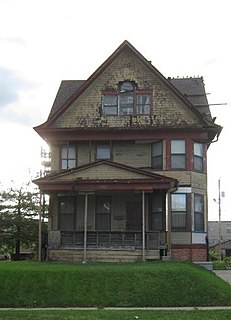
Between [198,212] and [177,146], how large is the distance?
3597 mm

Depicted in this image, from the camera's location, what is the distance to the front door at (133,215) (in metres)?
28.3

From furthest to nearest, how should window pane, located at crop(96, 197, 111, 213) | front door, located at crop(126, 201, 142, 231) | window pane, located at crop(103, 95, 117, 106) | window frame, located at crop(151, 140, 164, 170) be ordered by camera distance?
window pane, located at crop(103, 95, 117, 106) < window frame, located at crop(151, 140, 164, 170) < window pane, located at crop(96, 197, 111, 213) < front door, located at crop(126, 201, 142, 231)

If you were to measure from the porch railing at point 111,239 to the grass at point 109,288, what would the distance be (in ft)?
18.5

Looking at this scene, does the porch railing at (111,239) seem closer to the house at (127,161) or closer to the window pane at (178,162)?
the house at (127,161)

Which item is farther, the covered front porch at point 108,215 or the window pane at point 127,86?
the window pane at point 127,86

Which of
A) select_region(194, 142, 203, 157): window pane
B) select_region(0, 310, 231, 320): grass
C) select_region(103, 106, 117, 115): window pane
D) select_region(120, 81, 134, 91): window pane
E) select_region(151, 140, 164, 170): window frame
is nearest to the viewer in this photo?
select_region(0, 310, 231, 320): grass

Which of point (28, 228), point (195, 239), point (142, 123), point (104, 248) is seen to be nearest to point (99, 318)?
point (104, 248)

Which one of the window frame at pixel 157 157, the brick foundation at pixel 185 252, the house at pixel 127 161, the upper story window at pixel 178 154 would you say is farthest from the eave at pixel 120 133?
the brick foundation at pixel 185 252

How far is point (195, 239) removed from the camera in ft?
92.9

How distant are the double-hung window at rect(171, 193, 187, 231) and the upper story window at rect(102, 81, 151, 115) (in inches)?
197

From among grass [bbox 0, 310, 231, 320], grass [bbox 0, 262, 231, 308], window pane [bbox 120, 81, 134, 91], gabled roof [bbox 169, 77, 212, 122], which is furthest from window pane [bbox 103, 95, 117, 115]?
grass [bbox 0, 310, 231, 320]

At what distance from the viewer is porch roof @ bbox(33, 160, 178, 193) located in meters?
25.5

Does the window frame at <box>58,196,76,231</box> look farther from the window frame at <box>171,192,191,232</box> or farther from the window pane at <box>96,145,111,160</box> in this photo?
the window frame at <box>171,192,191,232</box>

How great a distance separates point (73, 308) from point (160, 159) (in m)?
14.0
